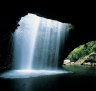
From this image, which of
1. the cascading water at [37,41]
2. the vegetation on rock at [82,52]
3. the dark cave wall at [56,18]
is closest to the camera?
the dark cave wall at [56,18]

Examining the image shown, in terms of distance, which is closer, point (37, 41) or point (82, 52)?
point (37, 41)

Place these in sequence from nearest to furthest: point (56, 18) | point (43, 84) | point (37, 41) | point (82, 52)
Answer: point (43, 84), point (56, 18), point (37, 41), point (82, 52)

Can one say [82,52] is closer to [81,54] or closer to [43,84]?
[81,54]

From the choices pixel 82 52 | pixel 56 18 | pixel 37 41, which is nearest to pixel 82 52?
pixel 82 52

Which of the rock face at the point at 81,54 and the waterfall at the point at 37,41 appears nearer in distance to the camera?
the waterfall at the point at 37,41

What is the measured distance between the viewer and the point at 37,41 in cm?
2966

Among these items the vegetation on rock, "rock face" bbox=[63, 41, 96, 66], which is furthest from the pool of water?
the vegetation on rock

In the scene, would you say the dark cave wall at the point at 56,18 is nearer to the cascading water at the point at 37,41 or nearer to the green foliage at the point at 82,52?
the cascading water at the point at 37,41

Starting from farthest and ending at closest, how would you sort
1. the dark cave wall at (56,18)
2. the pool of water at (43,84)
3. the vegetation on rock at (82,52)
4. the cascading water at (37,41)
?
the vegetation on rock at (82,52)
the cascading water at (37,41)
the dark cave wall at (56,18)
the pool of water at (43,84)

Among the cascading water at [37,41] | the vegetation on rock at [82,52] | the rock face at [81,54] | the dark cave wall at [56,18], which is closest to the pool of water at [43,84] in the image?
the dark cave wall at [56,18]

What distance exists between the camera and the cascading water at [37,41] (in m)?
28.3

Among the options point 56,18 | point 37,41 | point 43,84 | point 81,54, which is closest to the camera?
point 43,84

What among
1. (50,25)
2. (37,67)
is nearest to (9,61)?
(37,67)

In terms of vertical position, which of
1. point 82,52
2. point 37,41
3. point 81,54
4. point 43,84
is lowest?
point 43,84
